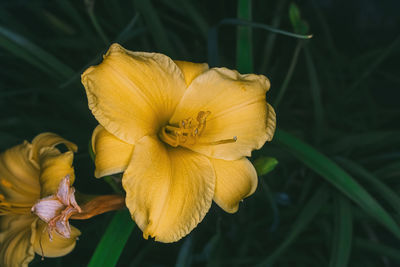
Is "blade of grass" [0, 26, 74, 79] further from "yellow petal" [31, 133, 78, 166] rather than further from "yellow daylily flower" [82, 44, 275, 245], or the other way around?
"yellow daylily flower" [82, 44, 275, 245]

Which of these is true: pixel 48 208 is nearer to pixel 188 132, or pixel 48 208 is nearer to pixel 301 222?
pixel 188 132

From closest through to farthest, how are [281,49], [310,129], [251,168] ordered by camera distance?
[251,168] → [310,129] → [281,49]

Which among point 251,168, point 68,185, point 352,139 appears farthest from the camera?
point 352,139

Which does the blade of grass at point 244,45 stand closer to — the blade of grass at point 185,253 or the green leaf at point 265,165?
the green leaf at point 265,165

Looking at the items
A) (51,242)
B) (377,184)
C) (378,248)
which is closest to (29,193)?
(51,242)

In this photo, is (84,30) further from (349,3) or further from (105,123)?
(349,3)

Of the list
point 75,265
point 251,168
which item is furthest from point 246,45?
point 75,265

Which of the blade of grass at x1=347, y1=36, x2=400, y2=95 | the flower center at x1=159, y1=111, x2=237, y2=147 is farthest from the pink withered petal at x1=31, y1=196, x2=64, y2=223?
the blade of grass at x1=347, y1=36, x2=400, y2=95

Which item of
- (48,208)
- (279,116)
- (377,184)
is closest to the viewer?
(48,208)
